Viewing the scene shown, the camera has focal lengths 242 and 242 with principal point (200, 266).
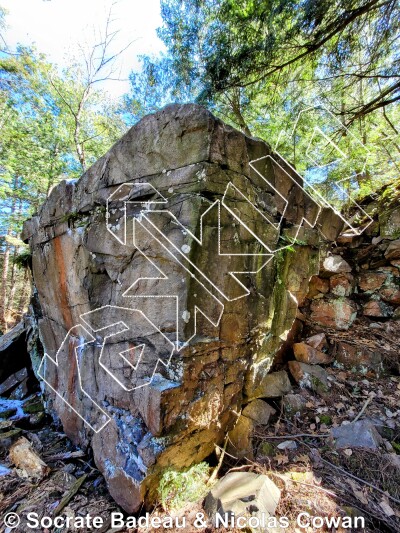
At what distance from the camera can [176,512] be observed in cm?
191

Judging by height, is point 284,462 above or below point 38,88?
below

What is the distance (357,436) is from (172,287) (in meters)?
2.79

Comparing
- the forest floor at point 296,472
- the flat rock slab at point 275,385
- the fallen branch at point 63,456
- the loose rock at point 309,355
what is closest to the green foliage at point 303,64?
the loose rock at point 309,355

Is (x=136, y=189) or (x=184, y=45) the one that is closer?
(x=136, y=189)

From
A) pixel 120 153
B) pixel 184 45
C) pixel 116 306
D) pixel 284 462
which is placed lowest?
pixel 284 462

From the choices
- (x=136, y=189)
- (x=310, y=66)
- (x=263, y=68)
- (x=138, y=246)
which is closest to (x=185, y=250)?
(x=138, y=246)

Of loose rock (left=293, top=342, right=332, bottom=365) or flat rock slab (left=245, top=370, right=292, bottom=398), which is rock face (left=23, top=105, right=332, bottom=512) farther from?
loose rock (left=293, top=342, right=332, bottom=365)

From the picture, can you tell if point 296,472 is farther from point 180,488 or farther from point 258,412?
point 180,488

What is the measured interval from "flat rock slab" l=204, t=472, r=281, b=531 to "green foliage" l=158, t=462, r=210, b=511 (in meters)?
0.12

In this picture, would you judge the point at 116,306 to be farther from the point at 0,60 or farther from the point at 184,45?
the point at 0,60

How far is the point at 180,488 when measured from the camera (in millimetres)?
2023

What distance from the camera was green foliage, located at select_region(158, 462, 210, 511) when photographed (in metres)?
1.95

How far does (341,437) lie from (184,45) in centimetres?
608

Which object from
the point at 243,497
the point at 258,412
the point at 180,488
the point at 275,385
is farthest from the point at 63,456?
the point at 275,385
